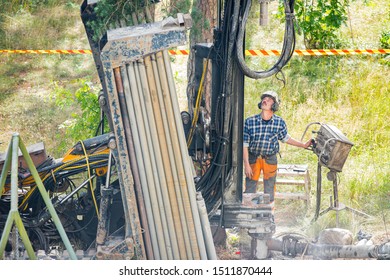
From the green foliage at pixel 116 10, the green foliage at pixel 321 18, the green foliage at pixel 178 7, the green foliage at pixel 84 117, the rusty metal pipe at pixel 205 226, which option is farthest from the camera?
the green foliage at pixel 321 18

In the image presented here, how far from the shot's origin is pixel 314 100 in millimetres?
12836

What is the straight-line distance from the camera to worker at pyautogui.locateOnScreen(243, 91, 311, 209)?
9.57 metres

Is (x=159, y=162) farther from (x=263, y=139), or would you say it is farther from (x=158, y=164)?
(x=263, y=139)

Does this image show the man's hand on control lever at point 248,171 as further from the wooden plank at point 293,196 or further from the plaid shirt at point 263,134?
the wooden plank at point 293,196

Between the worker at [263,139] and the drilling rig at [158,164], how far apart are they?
1.04m

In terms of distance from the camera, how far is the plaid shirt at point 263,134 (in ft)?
31.4

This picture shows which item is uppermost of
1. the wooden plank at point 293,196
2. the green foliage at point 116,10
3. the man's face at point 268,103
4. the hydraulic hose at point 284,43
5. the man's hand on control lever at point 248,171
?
the green foliage at point 116,10

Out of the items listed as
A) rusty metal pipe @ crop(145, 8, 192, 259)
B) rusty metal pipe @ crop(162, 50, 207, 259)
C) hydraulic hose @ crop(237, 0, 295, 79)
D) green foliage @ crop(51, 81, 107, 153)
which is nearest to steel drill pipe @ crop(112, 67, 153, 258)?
rusty metal pipe @ crop(145, 8, 192, 259)

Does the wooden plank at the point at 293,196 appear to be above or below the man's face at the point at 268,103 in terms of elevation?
below

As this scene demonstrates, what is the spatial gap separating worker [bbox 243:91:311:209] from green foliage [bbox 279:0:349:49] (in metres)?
3.74

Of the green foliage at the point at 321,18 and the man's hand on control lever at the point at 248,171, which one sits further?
the green foliage at the point at 321,18

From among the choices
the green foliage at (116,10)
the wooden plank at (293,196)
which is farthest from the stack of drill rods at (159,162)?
the wooden plank at (293,196)

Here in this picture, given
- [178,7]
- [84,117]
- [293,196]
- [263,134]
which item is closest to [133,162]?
[178,7]

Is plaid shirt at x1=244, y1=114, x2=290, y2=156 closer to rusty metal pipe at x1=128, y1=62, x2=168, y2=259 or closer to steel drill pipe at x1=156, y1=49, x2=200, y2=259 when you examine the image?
steel drill pipe at x1=156, y1=49, x2=200, y2=259
